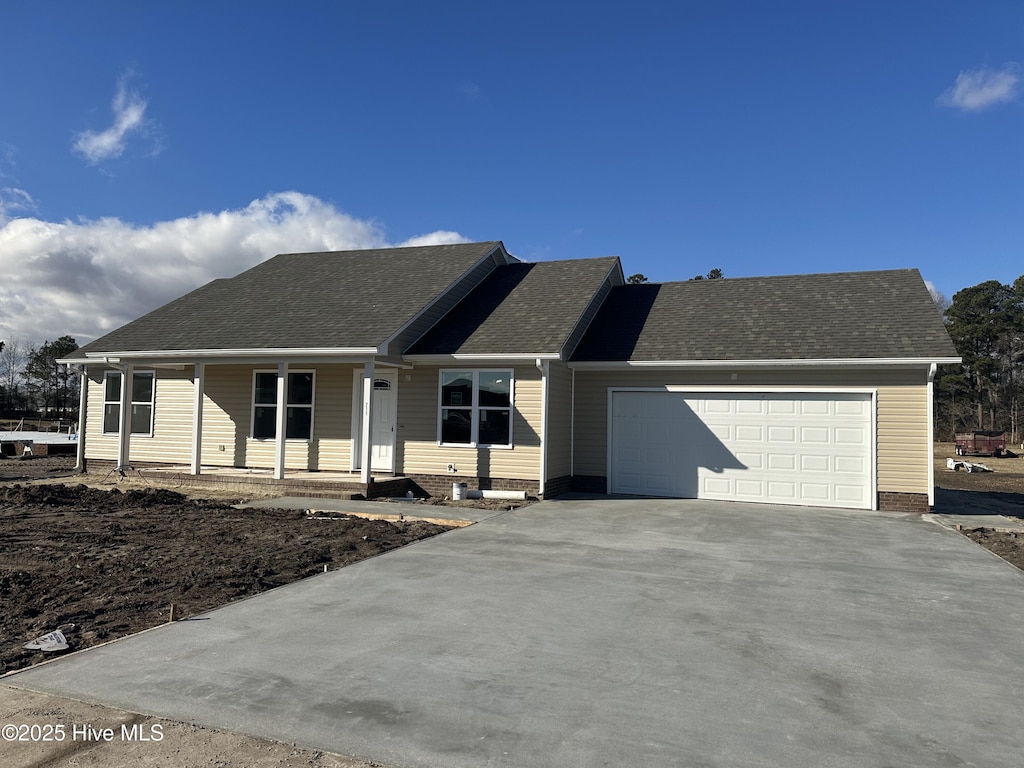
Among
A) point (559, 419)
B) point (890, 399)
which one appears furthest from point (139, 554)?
point (890, 399)

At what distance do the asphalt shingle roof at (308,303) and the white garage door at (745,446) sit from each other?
5340mm

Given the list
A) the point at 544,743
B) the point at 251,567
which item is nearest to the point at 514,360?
the point at 251,567

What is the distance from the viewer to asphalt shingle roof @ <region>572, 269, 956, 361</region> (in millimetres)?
13062

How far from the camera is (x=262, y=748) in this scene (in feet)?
11.3

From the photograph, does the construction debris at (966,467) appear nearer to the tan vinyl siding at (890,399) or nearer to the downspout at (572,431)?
the tan vinyl siding at (890,399)

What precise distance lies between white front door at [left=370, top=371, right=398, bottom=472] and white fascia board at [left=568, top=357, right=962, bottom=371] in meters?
3.90

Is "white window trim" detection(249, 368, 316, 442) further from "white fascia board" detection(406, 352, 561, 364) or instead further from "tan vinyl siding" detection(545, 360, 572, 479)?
"tan vinyl siding" detection(545, 360, 572, 479)

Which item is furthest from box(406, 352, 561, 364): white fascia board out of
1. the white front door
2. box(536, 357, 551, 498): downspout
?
the white front door

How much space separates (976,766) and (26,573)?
794 cm

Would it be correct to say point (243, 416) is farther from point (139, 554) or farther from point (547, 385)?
point (139, 554)

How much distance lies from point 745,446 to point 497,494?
198 inches

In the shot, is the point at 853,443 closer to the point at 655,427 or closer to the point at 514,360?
the point at 655,427

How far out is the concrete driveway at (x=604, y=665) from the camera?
361cm

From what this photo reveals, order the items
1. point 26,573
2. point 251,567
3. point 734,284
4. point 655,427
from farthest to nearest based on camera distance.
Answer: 1. point 734,284
2. point 655,427
3. point 251,567
4. point 26,573
